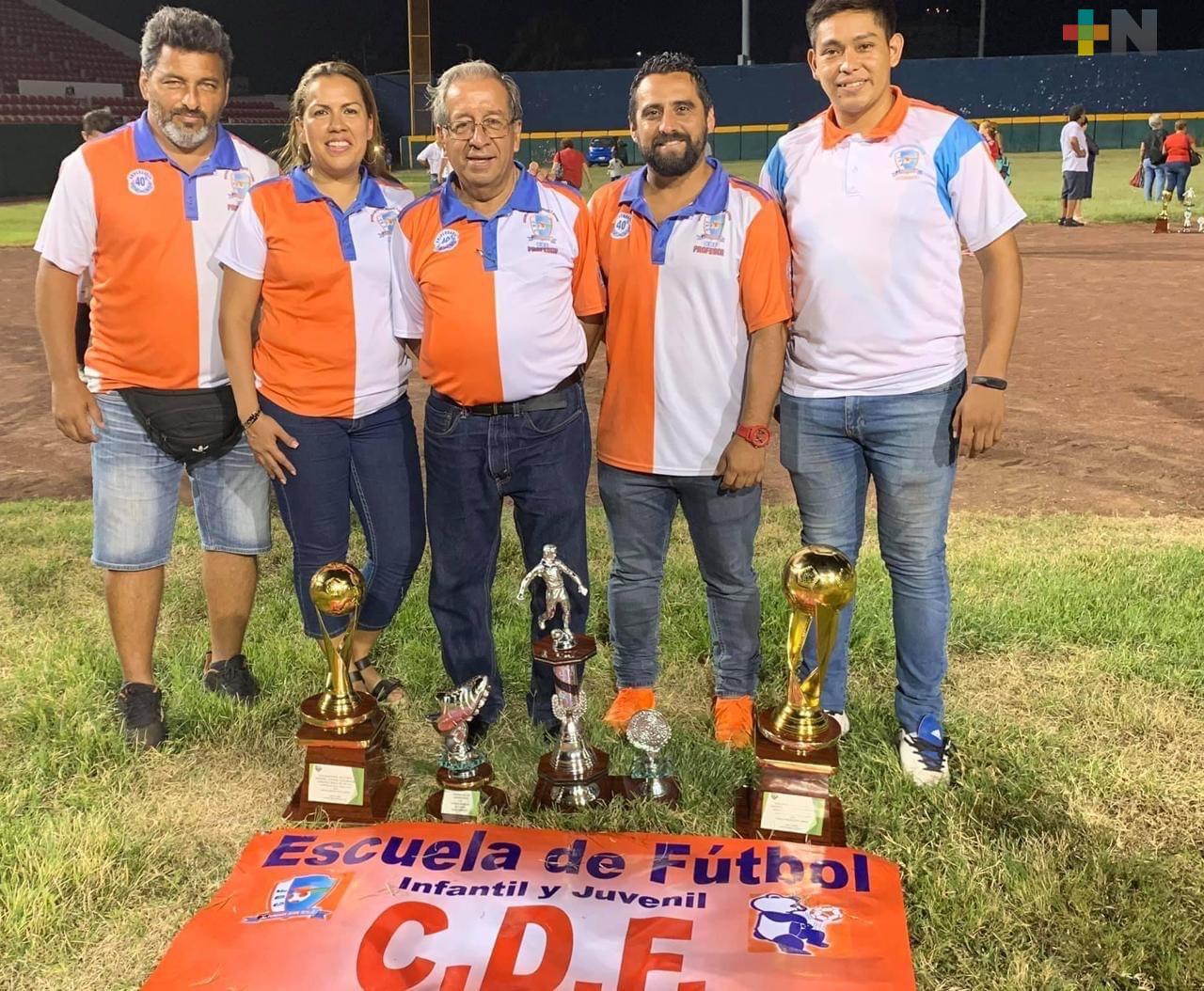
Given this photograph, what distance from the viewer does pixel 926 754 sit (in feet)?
9.78

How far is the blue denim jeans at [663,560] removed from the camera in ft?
9.98

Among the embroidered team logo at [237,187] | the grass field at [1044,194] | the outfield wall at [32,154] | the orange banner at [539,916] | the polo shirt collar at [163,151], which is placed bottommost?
the orange banner at [539,916]

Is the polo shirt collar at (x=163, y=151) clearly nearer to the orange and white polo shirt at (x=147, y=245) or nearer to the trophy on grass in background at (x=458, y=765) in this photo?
the orange and white polo shirt at (x=147, y=245)

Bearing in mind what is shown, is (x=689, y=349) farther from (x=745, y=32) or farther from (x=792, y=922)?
(x=745, y=32)

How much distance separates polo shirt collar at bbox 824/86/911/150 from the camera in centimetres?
269

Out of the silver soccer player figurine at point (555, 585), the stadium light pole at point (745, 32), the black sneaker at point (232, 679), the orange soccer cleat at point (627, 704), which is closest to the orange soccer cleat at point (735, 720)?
the orange soccer cleat at point (627, 704)

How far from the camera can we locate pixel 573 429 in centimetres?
296

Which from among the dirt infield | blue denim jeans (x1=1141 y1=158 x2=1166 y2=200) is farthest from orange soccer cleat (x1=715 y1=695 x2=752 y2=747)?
blue denim jeans (x1=1141 y1=158 x2=1166 y2=200)

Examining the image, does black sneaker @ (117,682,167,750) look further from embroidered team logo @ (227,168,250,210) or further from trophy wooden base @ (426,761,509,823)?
embroidered team logo @ (227,168,250,210)

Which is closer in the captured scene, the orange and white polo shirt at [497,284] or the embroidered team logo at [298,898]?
the embroidered team logo at [298,898]

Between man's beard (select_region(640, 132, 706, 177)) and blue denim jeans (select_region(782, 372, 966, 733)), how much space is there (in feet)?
2.14

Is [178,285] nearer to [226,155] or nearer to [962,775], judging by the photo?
[226,155]

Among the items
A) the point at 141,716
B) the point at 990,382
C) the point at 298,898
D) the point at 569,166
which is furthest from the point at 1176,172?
the point at 298,898

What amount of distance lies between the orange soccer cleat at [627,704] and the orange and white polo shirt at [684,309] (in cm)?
74
